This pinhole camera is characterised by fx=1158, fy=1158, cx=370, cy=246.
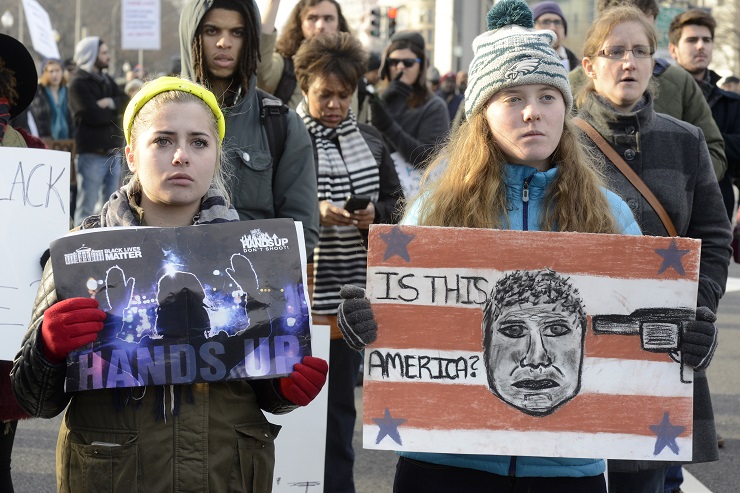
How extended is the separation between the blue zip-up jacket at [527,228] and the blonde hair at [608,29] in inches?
46.0

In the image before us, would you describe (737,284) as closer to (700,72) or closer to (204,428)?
(700,72)

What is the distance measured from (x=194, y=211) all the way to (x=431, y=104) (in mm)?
4821

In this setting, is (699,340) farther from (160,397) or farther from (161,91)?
(161,91)

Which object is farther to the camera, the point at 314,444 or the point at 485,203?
the point at 314,444

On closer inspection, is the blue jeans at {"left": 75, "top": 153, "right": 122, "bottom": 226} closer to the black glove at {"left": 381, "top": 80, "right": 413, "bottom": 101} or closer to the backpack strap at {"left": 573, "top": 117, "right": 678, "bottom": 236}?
the black glove at {"left": 381, "top": 80, "right": 413, "bottom": 101}

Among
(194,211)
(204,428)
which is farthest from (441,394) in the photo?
(194,211)

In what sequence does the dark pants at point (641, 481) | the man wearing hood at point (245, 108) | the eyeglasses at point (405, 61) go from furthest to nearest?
the eyeglasses at point (405, 61) → the man wearing hood at point (245, 108) → the dark pants at point (641, 481)

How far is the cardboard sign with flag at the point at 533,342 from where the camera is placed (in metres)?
3.00

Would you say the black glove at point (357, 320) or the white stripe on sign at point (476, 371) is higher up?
the black glove at point (357, 320)

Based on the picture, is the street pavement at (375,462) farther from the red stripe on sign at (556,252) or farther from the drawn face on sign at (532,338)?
the red stripe on sign at (556,252)

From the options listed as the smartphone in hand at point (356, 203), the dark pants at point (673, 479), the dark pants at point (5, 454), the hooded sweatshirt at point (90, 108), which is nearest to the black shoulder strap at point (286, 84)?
the smartphone in hand at point (356, 203)

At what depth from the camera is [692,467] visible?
625 centimetres

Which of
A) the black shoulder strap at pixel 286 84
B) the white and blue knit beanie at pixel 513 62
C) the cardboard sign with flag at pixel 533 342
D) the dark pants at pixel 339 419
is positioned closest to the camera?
the cardboard sign with flag at pixel 533 342

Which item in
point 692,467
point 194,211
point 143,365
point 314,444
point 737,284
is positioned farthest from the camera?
point 737,284
